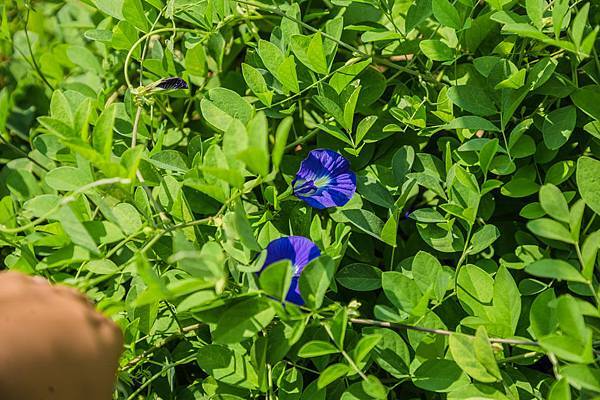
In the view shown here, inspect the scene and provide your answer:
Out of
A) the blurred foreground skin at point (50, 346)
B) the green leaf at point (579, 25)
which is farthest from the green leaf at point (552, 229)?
the blurred foreground skin at point (50, 346)

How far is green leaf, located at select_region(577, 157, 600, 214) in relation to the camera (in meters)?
0.87

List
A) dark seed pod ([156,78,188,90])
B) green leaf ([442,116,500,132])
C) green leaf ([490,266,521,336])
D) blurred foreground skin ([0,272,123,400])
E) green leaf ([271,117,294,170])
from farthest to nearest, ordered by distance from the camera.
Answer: dark seed pod ([156,78,188,90])
green leaf ([442,116,500,132])
green leaf ([490,266,521,336])
green leaf ([271,117,294,170])
blurred foreground skin ([0,272,123,400])

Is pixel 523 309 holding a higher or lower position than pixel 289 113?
lower

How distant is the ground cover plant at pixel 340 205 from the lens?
78cm

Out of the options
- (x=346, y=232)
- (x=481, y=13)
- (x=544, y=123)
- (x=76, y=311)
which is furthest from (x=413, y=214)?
(x=76, y=311)

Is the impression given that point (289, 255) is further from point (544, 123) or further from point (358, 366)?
point (544, 123)

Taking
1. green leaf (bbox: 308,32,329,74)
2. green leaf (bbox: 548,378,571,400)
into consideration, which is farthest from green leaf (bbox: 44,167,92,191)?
green leaf (bbox: 548,378,571,400)

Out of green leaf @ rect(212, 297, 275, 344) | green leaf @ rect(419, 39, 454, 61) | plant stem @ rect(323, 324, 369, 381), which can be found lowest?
plant stem @ rect(323, 324, 369, 381)

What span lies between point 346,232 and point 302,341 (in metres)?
0.14

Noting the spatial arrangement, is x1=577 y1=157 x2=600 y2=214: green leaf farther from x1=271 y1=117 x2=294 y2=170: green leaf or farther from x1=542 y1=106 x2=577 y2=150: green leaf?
x1=271 y1=117 x2=294 y2=170: green leaf

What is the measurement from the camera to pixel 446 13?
3.19 ft

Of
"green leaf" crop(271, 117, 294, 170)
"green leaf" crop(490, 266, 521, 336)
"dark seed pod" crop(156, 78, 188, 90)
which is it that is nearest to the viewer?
"green leaf" crop(271, 117, 294, 170)

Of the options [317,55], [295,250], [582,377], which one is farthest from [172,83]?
[582,377]

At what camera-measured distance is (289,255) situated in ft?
2.92
